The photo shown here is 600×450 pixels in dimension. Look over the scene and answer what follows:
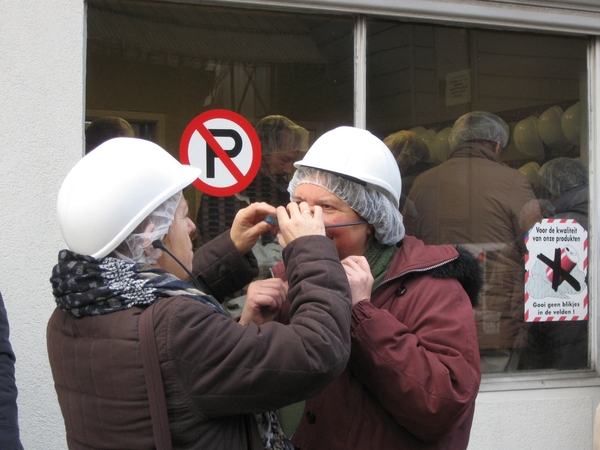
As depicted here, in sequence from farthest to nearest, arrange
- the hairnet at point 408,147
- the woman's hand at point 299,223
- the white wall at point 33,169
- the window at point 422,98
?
the hairnet at point 408,147 < the window at point 422,98 < the white wall at point 33,169 < the woman's hand at point 299,223

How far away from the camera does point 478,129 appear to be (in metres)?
4.34

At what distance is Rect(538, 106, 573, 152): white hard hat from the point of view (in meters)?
4.42

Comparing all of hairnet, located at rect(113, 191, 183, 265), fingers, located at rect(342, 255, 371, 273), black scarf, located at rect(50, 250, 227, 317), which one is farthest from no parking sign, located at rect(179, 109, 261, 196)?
black scarf, located at rect(50, 250, 227, 317)

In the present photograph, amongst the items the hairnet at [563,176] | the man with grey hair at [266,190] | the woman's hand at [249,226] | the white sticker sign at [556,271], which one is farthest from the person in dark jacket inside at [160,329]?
the hairnet at [563,176]

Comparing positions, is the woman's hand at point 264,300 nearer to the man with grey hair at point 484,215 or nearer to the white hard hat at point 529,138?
the man with grey hair at point 484,215

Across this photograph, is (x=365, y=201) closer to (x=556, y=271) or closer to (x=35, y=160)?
(x=35, y=160)

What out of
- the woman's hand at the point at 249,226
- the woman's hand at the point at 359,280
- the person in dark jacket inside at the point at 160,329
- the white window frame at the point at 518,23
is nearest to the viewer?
the person in dark jacket inside at the point at 160,329

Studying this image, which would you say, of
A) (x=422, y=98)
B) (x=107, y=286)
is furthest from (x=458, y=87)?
(x=107, y=286)

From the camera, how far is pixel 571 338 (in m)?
4.32

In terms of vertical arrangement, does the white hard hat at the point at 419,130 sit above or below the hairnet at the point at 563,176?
above

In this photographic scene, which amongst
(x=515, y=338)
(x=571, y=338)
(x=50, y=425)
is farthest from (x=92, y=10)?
(x=571, y=338)

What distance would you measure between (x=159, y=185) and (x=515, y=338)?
3.17 m

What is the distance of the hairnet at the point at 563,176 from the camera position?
434cm

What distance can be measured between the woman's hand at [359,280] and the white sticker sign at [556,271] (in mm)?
2624
